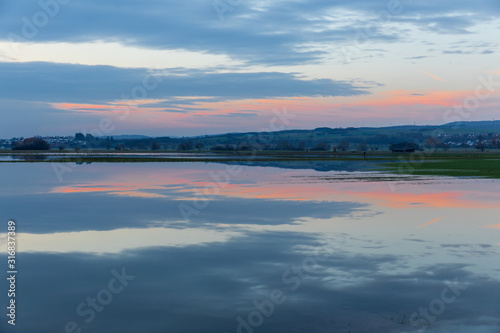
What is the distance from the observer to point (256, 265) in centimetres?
1716

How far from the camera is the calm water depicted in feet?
40.9

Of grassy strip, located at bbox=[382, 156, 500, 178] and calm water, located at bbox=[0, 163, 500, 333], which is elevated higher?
grassy strip, located at bbox=[382, 156, 500, 178]

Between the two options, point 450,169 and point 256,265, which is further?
point 450,169

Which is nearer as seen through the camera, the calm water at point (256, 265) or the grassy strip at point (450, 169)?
the calm water at point (256, 265)

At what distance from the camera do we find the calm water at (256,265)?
12469 millimetres

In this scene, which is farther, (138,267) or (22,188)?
(22,188)

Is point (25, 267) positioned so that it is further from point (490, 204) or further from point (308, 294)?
point (490, 204)

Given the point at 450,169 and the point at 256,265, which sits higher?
the point at 450,169

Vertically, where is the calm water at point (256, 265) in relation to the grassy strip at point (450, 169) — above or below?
below

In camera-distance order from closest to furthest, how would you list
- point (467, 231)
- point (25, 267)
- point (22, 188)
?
point (25, 267)
point (467, 231)
point (22, 188)

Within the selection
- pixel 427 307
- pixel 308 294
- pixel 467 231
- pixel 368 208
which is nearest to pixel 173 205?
pixel 368 208

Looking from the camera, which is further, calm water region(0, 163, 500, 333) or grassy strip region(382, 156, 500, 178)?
grassy strip region(382, 156, 500, 178)

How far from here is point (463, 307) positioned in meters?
13.2

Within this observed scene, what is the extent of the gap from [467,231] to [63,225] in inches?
699
